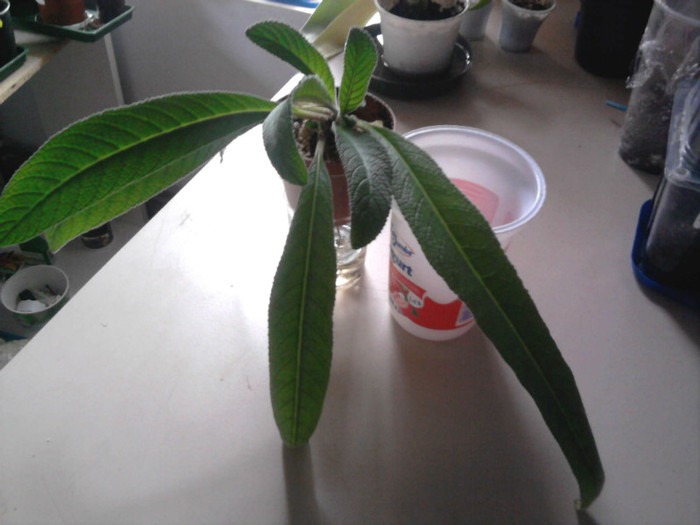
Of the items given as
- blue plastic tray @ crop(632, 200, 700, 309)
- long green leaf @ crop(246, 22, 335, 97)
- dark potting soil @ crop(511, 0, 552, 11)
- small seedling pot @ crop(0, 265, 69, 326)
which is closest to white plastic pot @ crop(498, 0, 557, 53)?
dark potting soil @ crop(511, 0, 552, 11)

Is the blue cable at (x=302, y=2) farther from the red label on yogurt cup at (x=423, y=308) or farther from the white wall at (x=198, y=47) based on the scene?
the red label on yogurt cup at (x=423, y=308)

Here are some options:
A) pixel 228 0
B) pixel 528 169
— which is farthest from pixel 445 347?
pixel 228 0

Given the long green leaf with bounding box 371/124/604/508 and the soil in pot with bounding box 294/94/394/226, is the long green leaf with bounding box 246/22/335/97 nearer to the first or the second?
the soil in pot with bounding box 294/94/394/226

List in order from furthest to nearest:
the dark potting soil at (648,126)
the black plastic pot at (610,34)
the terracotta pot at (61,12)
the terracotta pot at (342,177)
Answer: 1. the terracotta pot at (61,12)
2. the black plastic pot at (610,34)
3. the dark potting soil at (648,126)
4. the terracotta pot at (342,177)

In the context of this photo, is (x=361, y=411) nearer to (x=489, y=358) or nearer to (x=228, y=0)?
(x=489, y=358)

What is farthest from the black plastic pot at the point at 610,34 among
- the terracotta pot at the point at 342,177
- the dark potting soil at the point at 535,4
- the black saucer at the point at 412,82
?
the terracotta pot at the point at 342,177

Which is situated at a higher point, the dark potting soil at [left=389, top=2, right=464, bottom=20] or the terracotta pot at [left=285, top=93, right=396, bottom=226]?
the dark potting soil at [left=389, top=2, right=464, bottom=20]
